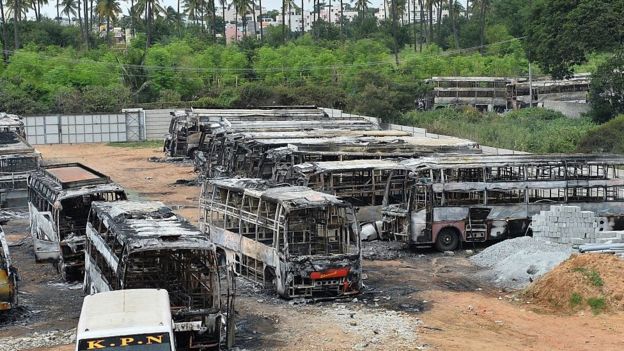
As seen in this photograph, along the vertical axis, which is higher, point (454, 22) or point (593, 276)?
point (454, 22)

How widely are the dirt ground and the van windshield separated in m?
4.07

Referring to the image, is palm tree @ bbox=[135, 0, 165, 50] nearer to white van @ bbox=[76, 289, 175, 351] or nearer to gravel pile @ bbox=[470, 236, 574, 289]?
gravel pile @ bbox=[470, 236, 574, 289]

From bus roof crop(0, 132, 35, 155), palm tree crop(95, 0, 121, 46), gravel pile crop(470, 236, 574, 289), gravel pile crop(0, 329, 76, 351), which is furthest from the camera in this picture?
palm tree crop(95, 0, 121, 46)

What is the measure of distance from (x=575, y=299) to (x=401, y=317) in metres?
3.82

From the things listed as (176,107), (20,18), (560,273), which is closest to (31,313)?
(560,273)

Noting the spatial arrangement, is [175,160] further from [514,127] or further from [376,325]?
[376,325]

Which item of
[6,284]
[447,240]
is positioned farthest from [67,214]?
[447,240]

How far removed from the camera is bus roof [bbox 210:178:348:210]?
21156 mm

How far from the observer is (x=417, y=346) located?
1759 cm

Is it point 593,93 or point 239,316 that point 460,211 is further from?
point 593,93

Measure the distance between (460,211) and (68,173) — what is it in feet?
36.1

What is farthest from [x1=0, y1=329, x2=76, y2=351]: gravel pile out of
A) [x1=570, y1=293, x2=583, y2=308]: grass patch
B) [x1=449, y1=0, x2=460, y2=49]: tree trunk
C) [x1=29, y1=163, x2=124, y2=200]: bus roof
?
[x1=449, y1=0, x2=460, y2=49]: tree trunk

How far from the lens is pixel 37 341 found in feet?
59.6

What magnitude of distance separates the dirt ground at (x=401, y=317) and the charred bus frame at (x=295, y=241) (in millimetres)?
413
